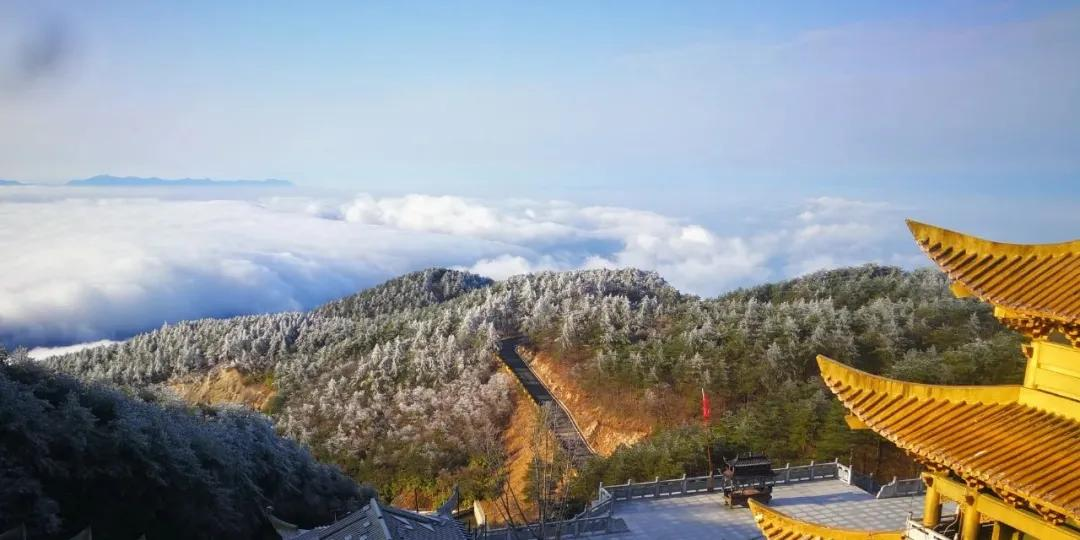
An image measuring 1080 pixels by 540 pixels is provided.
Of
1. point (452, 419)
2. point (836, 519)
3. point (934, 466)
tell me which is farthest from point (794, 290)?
point (934, 466)

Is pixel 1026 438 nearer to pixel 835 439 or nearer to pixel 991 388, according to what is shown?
pixel 991 388

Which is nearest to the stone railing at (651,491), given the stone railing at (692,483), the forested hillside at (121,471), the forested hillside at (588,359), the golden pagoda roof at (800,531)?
the stone railing at (692,483)

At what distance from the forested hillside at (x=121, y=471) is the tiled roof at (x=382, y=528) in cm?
482

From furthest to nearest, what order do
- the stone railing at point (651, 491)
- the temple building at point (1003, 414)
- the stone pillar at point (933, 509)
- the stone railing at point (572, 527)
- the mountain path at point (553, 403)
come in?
the mountain path at point (553, 403), the stone railing at point (651, 491), the stone railing at point (572, 527), the stone pillar at point (933, 509), the temple building at point (1003, 414)

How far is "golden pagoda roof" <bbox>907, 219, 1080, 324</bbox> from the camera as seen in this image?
6.82m

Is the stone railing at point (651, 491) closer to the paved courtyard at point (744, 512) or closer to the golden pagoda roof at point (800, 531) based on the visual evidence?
the paved courtyard at point (744, 512)

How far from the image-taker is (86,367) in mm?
64812

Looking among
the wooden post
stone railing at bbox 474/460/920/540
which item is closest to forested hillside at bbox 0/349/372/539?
stone railing at bbox 474/460/920/540

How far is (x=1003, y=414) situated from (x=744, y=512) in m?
16.8

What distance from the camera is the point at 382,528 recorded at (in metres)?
15.0

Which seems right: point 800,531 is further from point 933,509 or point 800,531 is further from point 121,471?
point 121,471

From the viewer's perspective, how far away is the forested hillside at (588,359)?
110ft

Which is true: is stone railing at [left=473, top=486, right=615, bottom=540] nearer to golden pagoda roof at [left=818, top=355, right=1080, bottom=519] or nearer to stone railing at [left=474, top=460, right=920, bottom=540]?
stone railing at [left=474, top=460, right=920, bottom=540]

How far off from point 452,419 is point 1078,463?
38907 millimetres
